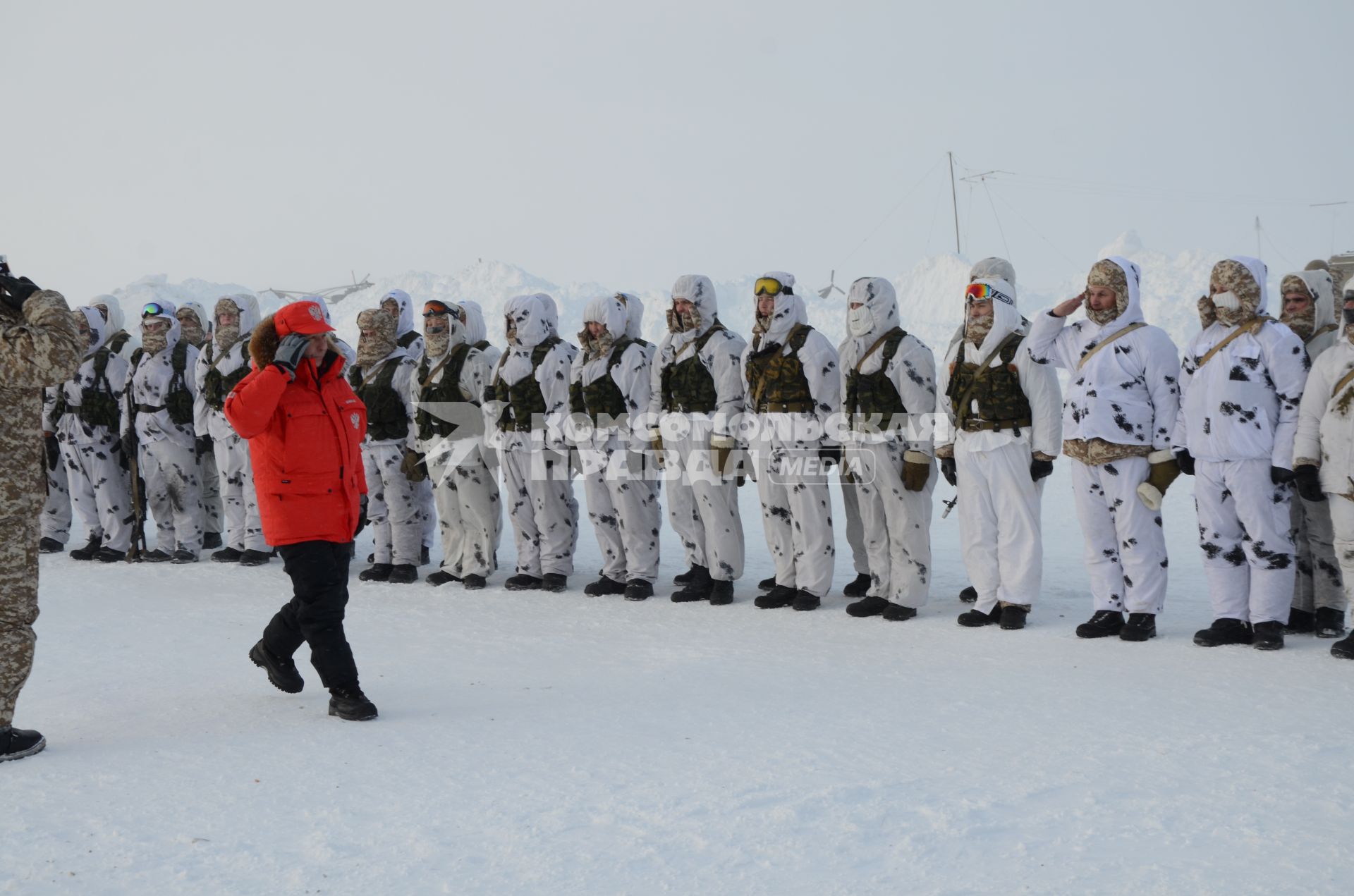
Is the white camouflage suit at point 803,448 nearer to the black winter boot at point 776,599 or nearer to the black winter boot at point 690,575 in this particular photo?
the black winter boot at point 776,599

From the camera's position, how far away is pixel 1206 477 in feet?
21.7

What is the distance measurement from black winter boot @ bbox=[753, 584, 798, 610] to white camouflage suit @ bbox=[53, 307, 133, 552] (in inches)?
236

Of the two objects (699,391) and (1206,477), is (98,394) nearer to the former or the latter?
(699,391)

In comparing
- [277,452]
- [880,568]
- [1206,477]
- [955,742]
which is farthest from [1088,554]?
[277,452]

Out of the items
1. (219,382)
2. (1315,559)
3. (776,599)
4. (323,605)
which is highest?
(219,382)

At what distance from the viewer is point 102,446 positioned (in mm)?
10844

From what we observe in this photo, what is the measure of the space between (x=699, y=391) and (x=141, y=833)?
539cm

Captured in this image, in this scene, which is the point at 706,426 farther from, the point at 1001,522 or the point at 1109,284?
the point at 1109,284

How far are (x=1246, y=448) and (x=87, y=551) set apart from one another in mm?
9500

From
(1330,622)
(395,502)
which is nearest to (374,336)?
(395,502)

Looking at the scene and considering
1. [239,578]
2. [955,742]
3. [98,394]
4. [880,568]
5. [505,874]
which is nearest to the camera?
[505,874]

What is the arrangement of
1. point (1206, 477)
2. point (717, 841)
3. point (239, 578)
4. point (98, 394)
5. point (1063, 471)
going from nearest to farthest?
point (717, 841) < point (1206, 477) < point (239, 578) < point (98, 394) < point (1063, 471)

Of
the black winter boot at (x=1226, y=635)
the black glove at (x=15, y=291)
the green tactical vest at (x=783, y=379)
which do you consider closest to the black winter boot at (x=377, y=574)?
the green tactical vest at (x=783, y=379)

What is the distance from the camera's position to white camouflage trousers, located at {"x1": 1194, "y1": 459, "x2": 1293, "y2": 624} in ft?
20.9
